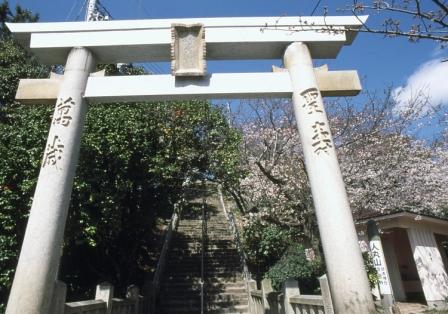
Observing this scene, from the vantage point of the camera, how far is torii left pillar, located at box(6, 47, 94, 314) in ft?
13.5

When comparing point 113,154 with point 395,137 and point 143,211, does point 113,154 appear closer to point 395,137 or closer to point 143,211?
point 143,211

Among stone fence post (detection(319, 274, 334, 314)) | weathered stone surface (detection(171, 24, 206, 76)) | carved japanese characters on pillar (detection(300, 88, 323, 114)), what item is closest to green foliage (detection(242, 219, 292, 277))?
stone fence post (detection(319, 274, 334, 314))

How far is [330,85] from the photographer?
5.54m

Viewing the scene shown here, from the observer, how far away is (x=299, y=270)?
10.4m

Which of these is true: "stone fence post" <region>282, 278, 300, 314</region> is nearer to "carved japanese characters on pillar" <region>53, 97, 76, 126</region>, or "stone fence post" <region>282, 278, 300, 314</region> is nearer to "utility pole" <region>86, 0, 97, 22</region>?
"carved japanese characters on pillar" <region>53, 97, 76, 126</region>

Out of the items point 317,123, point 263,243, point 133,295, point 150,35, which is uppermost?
point 150,35

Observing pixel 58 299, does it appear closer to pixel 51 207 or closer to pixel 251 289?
pixel 51 207

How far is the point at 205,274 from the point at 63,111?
10.0m

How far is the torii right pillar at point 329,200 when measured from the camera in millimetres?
4156

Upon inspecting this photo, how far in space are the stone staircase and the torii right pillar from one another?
8274 mm

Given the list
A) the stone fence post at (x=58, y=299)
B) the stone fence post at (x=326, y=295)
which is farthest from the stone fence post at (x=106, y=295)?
the stone fence post at (x=326, y=295)

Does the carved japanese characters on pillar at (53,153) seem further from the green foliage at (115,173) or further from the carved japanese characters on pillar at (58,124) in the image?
the green foliage at (115,173)

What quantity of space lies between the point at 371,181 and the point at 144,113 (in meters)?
8.44

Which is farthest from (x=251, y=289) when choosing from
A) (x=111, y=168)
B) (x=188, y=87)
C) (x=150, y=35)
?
(x=150, y=35)
